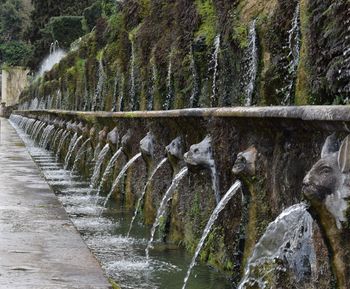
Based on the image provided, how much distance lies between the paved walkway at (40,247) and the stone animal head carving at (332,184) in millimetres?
1465

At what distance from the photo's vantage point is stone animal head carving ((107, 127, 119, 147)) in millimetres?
8711

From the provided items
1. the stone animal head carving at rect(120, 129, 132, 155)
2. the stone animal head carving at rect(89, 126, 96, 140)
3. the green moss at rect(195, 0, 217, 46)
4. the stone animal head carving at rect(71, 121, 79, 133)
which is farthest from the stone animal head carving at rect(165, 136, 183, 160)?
the stone animal head carving at rect(71, 121, 79, 133)

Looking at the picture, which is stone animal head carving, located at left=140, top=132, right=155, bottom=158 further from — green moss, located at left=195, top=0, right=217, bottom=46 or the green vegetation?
the green vegetation

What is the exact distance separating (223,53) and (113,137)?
1820 millimetres

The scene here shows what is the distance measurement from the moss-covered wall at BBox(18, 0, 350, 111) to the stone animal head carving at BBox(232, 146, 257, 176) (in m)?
0.83

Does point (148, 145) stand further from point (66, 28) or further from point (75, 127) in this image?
point (66, 28)

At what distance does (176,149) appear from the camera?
582 centimetres

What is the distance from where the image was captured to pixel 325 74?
16.2ft

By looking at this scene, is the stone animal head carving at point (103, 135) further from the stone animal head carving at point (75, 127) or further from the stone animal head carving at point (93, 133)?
the stone animal head carving at point (75, 127)

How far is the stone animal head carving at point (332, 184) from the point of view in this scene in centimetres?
289

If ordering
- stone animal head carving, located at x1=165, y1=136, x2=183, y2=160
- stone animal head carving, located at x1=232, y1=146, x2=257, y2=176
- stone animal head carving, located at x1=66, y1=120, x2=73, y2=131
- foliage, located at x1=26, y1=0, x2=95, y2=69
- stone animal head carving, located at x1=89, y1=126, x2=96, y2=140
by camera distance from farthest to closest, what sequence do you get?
foliage, located at x1=26, y1=0, x2=95, y2=69, stone animal head carving, located at x1=66, y1=120, x2=73, y2=131, stone animal head carving, located at x1=89, y1=126, x2=96, y2=140, stone animal head carving, located at x1=165, y1=136, x2=183, y2=160, stone animal head carving, located at x1=232, y1=146, x2=257, y2=176

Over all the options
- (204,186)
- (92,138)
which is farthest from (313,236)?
(92,138)

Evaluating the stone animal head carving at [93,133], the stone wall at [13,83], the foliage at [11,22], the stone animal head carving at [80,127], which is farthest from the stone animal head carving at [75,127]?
the foliage at [11,22]

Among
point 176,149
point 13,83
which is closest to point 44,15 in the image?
point 13,83
